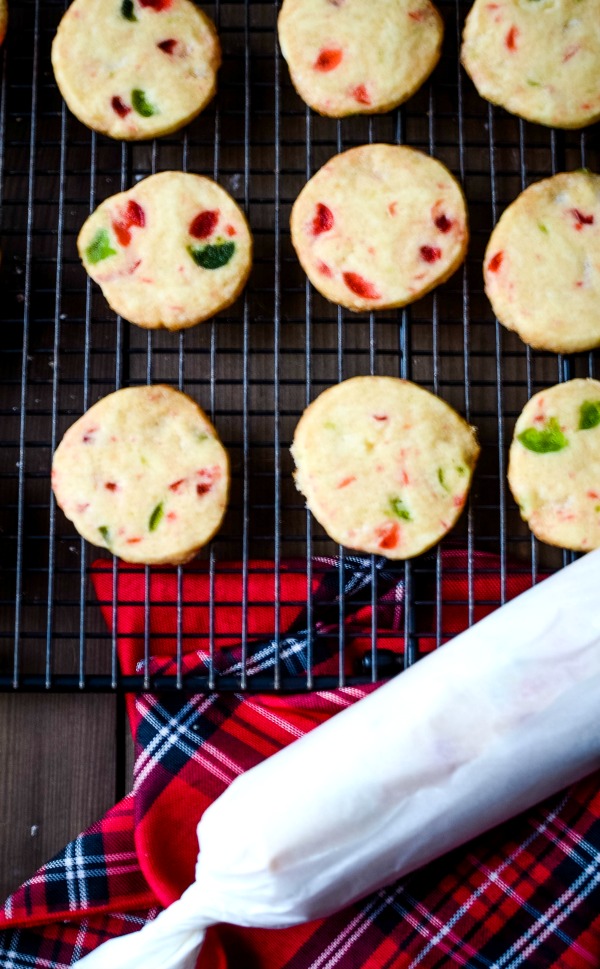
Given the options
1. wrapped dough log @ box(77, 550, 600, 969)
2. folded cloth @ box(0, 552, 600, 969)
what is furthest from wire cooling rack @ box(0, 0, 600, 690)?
wrapped dough log @ box(77, 550, 600, 969)

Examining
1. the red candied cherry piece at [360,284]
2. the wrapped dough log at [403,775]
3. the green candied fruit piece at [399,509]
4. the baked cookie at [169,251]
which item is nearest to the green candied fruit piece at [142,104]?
the baked cookie at [169,251]

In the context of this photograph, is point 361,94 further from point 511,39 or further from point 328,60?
point 511,39

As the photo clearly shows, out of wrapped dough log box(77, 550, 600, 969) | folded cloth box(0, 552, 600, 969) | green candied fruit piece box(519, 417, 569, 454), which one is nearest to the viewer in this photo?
wrapped dough log box(77, 550, 600, 969)

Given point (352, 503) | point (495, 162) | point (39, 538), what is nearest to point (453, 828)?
point (352, 503)

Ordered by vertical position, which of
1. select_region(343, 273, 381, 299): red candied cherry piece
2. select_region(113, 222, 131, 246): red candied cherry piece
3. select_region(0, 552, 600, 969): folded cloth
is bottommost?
select_region(0, 552, 600, 969): folded cloth

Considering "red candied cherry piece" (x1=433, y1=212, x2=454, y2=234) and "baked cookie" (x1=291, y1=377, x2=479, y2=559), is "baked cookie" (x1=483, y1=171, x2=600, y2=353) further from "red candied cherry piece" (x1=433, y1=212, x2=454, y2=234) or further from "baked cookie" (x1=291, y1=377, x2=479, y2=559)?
"baked cookie" (x1=291, y1=377, x2=479, y2=559)

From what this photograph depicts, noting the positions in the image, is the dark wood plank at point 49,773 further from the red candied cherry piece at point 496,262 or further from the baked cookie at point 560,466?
the red candied cherry piece at point 496,262
